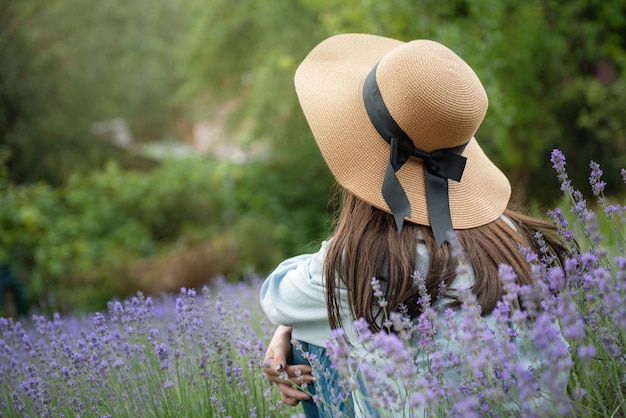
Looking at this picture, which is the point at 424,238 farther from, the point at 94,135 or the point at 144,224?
the point at 94,135

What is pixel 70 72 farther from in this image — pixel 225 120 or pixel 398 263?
pixel 398 263

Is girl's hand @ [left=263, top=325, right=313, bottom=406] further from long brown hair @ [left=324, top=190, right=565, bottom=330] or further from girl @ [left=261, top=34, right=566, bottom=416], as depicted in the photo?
long brown hair @ [left=324, top=190, right=565, bottom=330]

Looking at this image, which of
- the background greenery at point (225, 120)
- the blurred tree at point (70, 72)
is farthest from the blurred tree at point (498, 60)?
the blurred tree at point (70, 72)

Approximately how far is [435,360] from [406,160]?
0.71 meters

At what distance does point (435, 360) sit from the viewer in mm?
1364

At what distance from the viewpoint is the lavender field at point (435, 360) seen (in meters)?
1.17

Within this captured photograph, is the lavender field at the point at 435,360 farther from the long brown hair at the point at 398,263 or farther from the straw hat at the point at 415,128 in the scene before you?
the straw hat at the point at 415,128

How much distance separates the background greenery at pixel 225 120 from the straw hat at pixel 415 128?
465 cm

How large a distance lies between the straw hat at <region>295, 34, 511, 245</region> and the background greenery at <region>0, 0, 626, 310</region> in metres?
4.65

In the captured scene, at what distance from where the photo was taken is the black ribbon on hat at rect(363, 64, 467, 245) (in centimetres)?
180

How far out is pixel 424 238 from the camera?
5.83 ft

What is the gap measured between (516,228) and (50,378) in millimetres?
1800

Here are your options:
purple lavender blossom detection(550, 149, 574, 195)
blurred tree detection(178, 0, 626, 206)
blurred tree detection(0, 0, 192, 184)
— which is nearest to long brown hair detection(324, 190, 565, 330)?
purple lavender blossom detection(550, 149, 574, 195)

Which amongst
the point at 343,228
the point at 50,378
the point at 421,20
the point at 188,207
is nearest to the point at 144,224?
the point at 188,207
